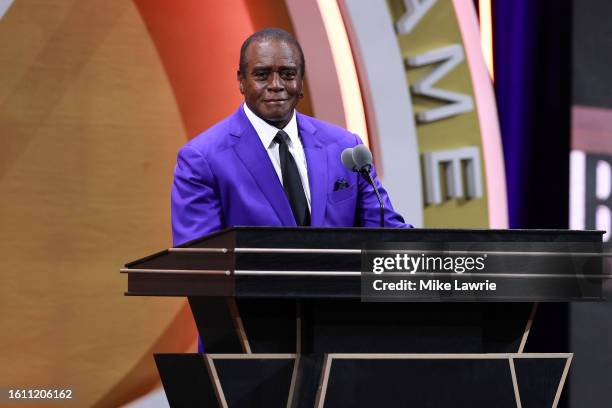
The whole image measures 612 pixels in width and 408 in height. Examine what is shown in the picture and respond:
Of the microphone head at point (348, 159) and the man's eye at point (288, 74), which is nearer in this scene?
the microphone head at point (348, 159)

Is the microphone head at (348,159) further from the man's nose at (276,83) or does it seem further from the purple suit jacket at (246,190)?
the man's nose at (276,83)

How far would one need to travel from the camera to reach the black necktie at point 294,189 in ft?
8.84

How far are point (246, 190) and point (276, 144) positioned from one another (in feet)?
0.62

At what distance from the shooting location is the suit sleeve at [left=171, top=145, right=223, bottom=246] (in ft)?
8.65

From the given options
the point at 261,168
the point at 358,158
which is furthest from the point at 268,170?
the point at 358,158

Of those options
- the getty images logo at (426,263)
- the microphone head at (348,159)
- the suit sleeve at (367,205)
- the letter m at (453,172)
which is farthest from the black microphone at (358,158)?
the letter m at (453,172)

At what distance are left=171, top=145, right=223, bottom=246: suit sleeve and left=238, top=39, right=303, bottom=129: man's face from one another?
238 millimetres

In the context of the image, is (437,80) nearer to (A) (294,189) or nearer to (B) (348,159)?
(A) (294,189)

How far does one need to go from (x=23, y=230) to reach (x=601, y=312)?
2.59 metres

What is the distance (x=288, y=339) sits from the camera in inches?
89.2

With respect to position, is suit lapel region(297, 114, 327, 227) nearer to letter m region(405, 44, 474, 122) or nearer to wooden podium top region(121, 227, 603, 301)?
wooden podium top region(121, 227, 603, 301)

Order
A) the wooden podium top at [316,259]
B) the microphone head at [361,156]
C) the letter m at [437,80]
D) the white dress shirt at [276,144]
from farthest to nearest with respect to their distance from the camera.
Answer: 1. the letter m at [437,80]
2. the white dress shirt at [276,144]
3. the microphone head at [361,156]
4. the wooden podium top at [316,259]

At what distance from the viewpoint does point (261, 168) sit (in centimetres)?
271

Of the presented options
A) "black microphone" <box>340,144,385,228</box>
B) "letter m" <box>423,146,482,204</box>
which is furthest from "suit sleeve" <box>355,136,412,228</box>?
"letter m" <box>423,146,482,204</box>
